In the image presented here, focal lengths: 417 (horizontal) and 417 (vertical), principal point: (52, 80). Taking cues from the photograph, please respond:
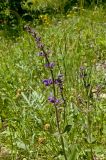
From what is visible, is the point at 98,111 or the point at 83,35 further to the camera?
the point at 83,35

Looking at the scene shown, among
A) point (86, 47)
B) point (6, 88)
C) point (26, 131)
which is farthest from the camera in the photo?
point (86, 47)

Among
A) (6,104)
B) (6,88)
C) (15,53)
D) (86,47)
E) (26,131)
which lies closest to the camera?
(26,131)

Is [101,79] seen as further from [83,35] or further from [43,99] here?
[83,35]

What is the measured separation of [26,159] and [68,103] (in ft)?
1.84

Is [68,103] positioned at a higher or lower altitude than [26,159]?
higher

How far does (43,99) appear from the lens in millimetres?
3135

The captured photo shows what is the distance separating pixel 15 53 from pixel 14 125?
2515 millimetres

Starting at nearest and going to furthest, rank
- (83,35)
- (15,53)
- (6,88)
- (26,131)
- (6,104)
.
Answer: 1. (26,131)
2. (6,104)
3. (6,88)
4. (15,53)
5. (83,35)

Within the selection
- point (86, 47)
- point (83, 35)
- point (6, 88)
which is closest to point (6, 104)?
point (6, 88)

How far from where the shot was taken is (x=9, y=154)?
9.11 feet

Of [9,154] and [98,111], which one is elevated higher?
[98,111]

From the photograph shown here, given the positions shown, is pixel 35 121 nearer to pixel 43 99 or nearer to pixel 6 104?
pixel 43 99

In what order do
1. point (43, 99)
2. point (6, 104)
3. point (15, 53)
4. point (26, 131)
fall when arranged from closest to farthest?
point (26, 131) → point (43, 99) → point (6, 104) → point (15, 53)

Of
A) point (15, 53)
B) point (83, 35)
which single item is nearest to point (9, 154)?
point (15, 53)
